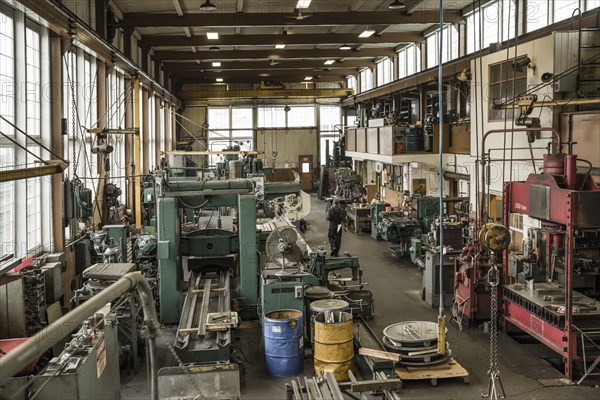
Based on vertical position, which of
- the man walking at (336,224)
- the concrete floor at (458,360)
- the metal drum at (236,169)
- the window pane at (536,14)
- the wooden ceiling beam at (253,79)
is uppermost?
the wooden ceiling beam at (253,79)

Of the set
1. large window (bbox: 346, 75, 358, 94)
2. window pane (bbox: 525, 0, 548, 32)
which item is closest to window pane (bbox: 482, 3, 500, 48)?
window pane (bbox: 525, 0, 548, 32)

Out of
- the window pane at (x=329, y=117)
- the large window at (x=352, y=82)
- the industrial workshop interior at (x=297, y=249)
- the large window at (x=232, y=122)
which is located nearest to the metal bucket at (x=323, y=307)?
the industrial workshop interior at (x=297, y=249)

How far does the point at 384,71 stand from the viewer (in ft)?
78.3

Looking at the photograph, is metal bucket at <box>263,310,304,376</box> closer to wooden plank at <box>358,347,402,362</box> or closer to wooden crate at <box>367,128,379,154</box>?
wooden plank at <box>358,347,402,362</box>

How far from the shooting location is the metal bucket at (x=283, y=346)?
735 centimetres

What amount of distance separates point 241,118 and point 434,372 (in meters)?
25.4

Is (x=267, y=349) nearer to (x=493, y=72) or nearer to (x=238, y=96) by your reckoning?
(x=493, y=72)

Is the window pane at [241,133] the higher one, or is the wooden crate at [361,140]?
the window pane at [241,133]

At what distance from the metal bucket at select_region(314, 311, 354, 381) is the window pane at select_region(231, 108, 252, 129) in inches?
974

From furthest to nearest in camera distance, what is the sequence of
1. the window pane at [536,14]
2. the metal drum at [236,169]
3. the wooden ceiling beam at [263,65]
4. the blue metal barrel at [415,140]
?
the wooden ceiling beam at [263,65] → the blue metal barrel at [415,140] → the metal drum at [236,169] → the window pane at [536,14]

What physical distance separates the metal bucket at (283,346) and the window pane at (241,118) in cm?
A: 2443

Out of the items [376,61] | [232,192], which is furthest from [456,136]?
[376,61]

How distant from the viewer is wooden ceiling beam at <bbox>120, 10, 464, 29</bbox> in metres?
13.8

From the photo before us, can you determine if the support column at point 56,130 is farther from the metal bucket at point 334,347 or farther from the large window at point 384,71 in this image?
the large window at point 384,71
